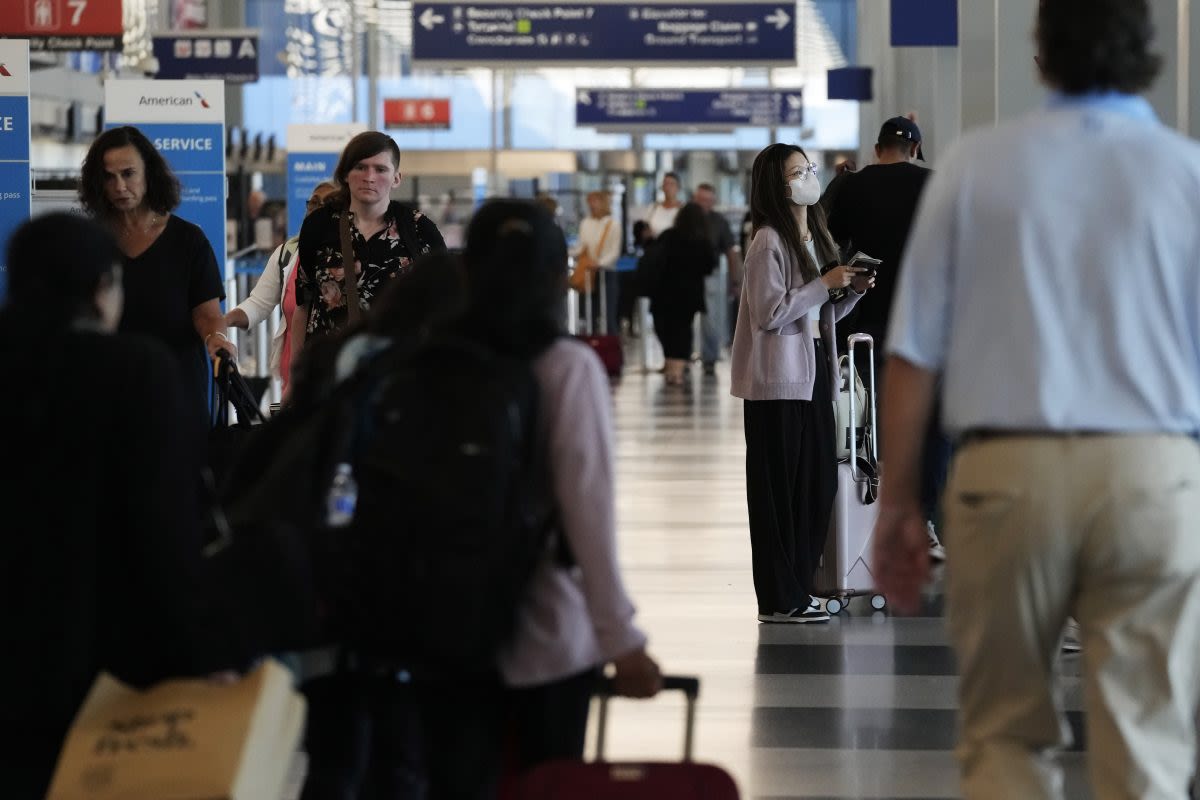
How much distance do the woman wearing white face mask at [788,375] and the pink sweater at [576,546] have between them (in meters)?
3.76

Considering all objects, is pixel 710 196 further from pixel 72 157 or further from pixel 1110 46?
pixel 1110 46

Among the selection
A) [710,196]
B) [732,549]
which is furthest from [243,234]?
[732,549]

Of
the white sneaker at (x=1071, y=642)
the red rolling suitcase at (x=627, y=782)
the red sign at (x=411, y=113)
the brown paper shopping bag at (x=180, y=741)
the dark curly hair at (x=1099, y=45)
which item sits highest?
the red sign at (x=411, y=113)

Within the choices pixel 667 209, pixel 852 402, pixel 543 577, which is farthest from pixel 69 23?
pixel 543 577

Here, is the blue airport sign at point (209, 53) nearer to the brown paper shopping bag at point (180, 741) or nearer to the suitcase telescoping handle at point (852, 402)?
the suitcase telescoping handle at point (852, 402)

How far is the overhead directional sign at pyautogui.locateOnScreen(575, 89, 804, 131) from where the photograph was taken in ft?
99.5

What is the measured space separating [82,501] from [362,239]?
10.6 ft

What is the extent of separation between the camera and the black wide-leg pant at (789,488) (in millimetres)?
6883

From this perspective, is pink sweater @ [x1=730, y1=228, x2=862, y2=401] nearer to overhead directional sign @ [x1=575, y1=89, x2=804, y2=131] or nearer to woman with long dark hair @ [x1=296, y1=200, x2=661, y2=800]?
woman with long dark hair @ [x1=296, y1=200, x2=661, y2=800]

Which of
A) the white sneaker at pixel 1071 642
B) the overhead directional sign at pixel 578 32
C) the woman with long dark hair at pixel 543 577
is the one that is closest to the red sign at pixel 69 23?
the overhead directional sign at pixel 578 32

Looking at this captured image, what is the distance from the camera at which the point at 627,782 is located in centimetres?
290

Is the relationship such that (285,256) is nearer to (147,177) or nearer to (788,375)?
(147,177)

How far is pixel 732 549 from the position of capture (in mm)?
8922

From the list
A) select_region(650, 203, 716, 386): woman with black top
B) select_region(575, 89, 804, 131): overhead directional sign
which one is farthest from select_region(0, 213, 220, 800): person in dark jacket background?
select_region(575, 89, 804, 131): overhead directional sign
